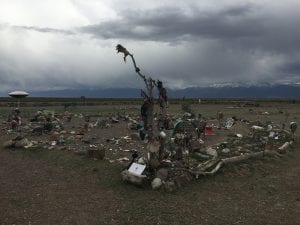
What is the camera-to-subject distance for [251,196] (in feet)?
48.2

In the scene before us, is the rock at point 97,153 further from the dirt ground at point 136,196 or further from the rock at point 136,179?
the rock at point 136,179

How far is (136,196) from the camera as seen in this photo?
1438cm

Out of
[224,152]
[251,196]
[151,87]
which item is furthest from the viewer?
[224,152]

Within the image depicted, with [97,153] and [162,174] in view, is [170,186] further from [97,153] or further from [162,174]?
[97,153]

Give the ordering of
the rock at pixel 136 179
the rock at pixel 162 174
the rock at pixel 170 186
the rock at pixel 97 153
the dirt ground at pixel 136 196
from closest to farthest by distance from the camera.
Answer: the dirt ground at pixel 136 196 → the rock at pixel 170 186 → the rock at pixel 136 179 → the rock at pixel 162 174 → the rock at pixel 97 153

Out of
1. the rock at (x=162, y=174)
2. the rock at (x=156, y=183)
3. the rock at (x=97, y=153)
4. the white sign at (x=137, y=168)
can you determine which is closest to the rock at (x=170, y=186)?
the rock at (x=156, y=183)

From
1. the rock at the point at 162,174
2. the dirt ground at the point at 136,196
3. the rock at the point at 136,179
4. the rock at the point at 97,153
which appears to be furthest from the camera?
the rock at the point at 97,153

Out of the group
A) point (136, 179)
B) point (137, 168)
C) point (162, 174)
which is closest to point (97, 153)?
point (137, 168)

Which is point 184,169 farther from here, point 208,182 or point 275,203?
point 275,203

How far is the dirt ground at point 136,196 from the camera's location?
1261cm

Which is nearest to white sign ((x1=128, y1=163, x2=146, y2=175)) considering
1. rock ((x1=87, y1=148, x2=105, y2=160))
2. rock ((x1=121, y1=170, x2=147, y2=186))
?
rock ((x1=121, y1=170, x2=147, y2=186))

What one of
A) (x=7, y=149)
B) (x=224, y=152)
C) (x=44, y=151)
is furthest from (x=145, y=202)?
(x=7, y=149)

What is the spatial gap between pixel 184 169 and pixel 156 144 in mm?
1422

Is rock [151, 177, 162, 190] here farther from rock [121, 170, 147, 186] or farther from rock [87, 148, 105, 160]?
rock [87, 148, 105, 160]
